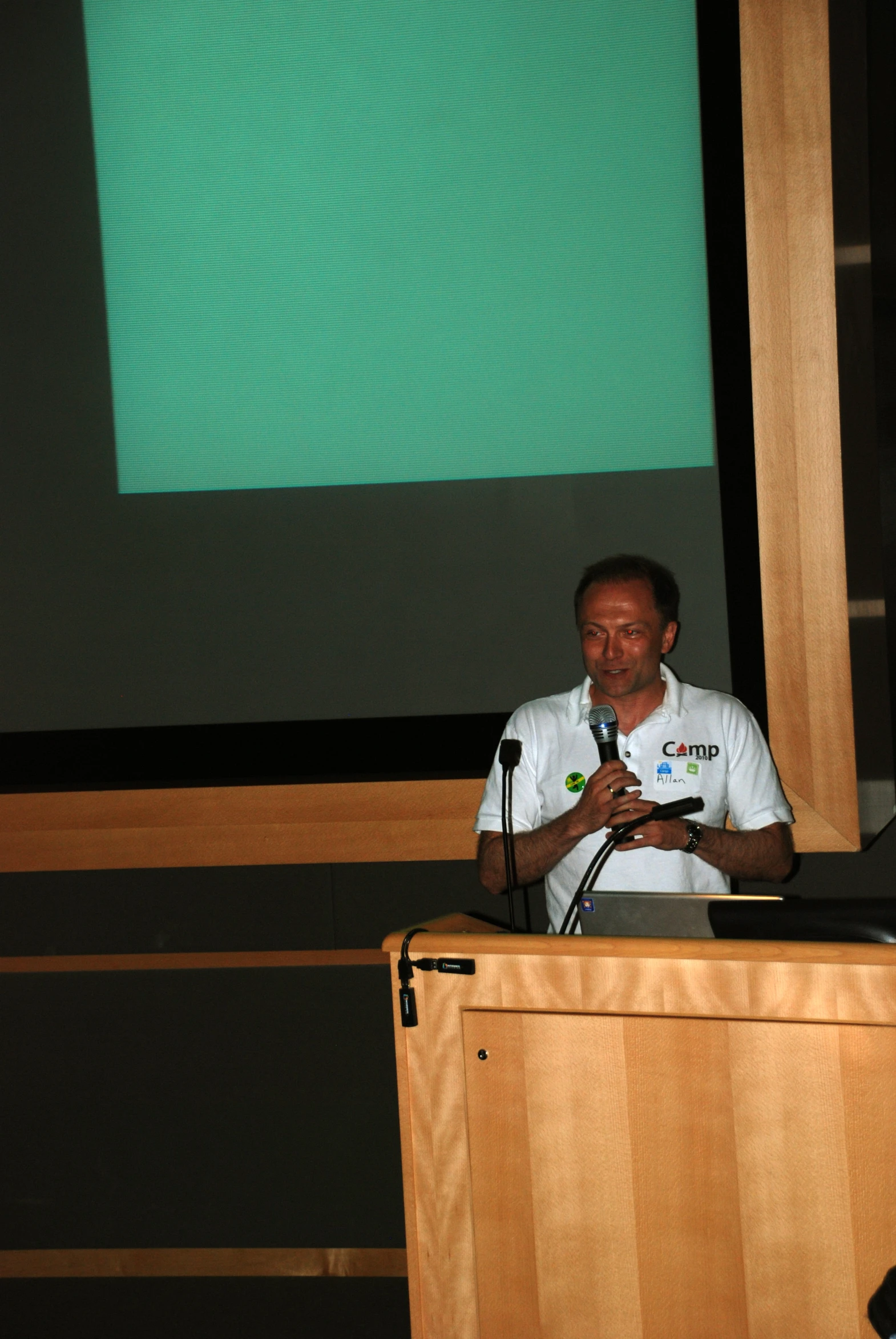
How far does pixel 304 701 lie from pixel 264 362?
33.7 inches

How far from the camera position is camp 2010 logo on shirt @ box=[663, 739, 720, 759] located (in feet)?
8.00

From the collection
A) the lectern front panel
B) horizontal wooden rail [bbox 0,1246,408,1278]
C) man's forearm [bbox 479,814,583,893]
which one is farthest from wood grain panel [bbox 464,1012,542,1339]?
horizontal wooden rail [bbox 0,1246,408,1278]

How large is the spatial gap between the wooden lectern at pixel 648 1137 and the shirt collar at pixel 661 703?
986mm

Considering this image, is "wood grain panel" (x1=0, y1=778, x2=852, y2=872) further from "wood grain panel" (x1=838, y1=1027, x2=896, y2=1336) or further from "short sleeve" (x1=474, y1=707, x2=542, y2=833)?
"wood grain panel" (x1=838, y1=1027, x2=896, y2=1336)

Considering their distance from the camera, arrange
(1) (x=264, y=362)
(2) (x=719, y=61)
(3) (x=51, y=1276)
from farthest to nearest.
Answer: (3) (x=51, y=1276) < (1) (x=264, y=362) < (2) (x=719, y=61)

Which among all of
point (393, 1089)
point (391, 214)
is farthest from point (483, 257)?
point (393, 1089)

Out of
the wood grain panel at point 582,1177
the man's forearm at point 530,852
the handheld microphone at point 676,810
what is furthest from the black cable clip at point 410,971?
the man's forearm at point 530,852

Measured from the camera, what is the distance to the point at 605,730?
2.13 metres

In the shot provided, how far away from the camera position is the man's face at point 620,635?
241cm

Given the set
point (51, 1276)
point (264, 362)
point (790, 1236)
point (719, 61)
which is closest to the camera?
point (790, 1236)

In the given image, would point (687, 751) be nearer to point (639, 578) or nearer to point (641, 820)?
point (639, 578)

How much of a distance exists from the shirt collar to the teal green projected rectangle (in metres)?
0.61

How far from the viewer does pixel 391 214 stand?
2.88 m

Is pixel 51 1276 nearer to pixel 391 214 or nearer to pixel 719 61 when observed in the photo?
pixel 391 214
